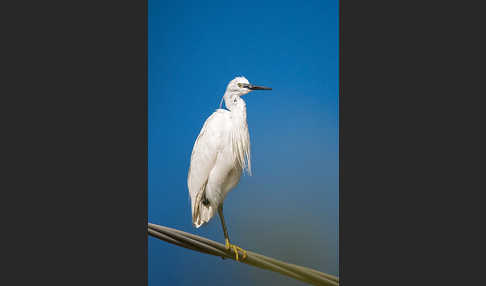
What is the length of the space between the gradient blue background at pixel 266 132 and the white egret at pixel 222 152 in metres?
0.06

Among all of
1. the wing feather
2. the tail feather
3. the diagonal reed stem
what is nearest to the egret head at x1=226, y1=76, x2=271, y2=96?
the wing feather

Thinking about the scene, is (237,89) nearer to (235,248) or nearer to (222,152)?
(222,152)

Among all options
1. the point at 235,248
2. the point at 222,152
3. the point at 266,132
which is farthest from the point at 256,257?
the point at 266,132

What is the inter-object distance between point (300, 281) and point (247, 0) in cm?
210

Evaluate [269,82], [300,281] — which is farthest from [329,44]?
[300,281]

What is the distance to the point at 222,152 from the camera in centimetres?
323

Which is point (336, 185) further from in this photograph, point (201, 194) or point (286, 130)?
point (201, 194)

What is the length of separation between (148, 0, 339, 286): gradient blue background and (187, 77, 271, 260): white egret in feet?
0.19

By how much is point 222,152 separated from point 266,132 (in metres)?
0.36

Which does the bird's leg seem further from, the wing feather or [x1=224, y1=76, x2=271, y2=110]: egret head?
[x1=224, y1=76, x2=271, y2=110]: egret head

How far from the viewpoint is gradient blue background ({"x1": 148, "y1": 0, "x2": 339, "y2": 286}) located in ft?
10.4

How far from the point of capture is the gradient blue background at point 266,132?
125 inches

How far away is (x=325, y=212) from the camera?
10.4ft

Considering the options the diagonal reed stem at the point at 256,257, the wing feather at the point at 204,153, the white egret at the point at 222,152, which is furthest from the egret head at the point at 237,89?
the diagonal reed stem at the point at 256,257
